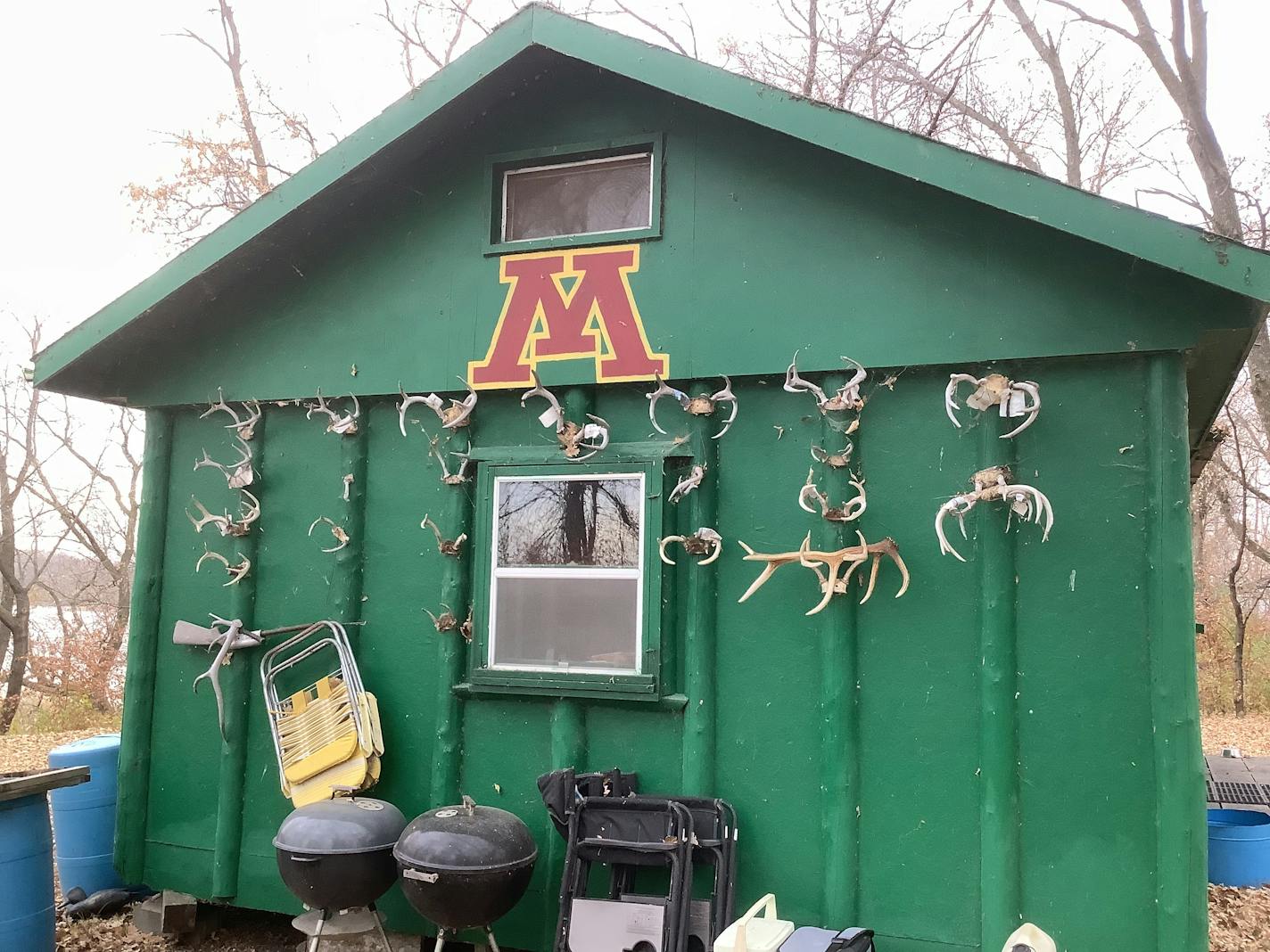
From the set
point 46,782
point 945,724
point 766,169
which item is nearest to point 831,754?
point 945,724

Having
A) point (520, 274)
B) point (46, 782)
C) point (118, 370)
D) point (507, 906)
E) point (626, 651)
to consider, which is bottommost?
point (507, 906)

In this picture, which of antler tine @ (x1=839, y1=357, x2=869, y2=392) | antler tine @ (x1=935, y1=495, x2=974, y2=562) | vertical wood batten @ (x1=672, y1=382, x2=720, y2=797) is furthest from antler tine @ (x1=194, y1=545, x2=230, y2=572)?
antler tine @ (x1=935, y1=495, x2=974, y2=562)

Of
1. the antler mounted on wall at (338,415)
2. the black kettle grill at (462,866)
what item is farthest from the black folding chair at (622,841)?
the antler mounted on wall at (338,415)

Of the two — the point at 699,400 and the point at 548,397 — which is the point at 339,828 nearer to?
the point at 548,397

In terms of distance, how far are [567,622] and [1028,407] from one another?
2.45m

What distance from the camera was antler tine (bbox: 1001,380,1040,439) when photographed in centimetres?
423

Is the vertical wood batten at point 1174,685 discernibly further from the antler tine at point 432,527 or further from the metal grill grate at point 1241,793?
the metal grill grate at point 1241,793

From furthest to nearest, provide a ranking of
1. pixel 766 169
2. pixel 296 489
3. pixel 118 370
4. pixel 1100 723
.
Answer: pixel 118 370
pixel 296 489
pixel 766 169
pixel 1100 723

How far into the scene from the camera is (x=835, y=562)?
172 inches

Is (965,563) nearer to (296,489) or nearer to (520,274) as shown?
(520,274)

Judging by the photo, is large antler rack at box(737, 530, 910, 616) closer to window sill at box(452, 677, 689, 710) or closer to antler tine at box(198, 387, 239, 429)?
window sill at box(452, 677, 689, 710)

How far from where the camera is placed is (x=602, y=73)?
5.12 meters

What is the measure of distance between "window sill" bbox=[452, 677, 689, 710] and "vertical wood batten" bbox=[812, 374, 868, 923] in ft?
2.35

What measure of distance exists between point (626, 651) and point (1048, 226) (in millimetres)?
2795
